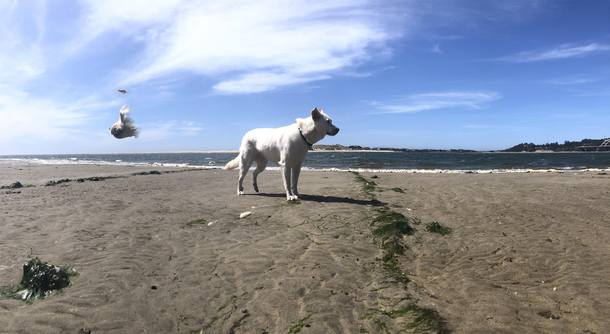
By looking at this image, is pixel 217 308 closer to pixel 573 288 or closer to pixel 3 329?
pixel 3 329

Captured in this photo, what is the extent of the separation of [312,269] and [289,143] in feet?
15.4

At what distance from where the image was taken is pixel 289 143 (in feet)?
26.9

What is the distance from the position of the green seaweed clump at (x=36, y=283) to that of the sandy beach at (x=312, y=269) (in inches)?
4.7

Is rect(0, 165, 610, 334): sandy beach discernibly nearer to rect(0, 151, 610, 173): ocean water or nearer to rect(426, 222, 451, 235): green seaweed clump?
rect(426, 222, 451, 235): green seaweed clump

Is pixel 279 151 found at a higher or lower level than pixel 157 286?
higher

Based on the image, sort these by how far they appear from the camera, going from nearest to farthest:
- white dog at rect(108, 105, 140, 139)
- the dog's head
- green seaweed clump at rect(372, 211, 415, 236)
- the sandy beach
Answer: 1. white dog at rect(108, 105, 140, 139)
2. the sandy beach
3. green seaweed clump at rect(372, 211, 415, 236)
4. the dog's head

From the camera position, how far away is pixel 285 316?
2.97 m

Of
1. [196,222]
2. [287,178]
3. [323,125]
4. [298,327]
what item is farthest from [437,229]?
[196,222]

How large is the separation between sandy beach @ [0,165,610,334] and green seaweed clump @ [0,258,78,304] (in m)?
0.12

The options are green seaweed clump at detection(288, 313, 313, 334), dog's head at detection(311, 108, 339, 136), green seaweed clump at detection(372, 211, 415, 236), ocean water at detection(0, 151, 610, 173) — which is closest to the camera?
green seaweed clump at detection(288, 313, 313, 334)

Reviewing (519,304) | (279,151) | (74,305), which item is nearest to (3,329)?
(74,305)

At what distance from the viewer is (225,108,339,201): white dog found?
7.75 metres

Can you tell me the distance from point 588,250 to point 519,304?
2554mm

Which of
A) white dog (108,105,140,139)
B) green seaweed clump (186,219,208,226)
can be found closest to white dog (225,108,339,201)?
green seaweed clump (186,219,208,226)
